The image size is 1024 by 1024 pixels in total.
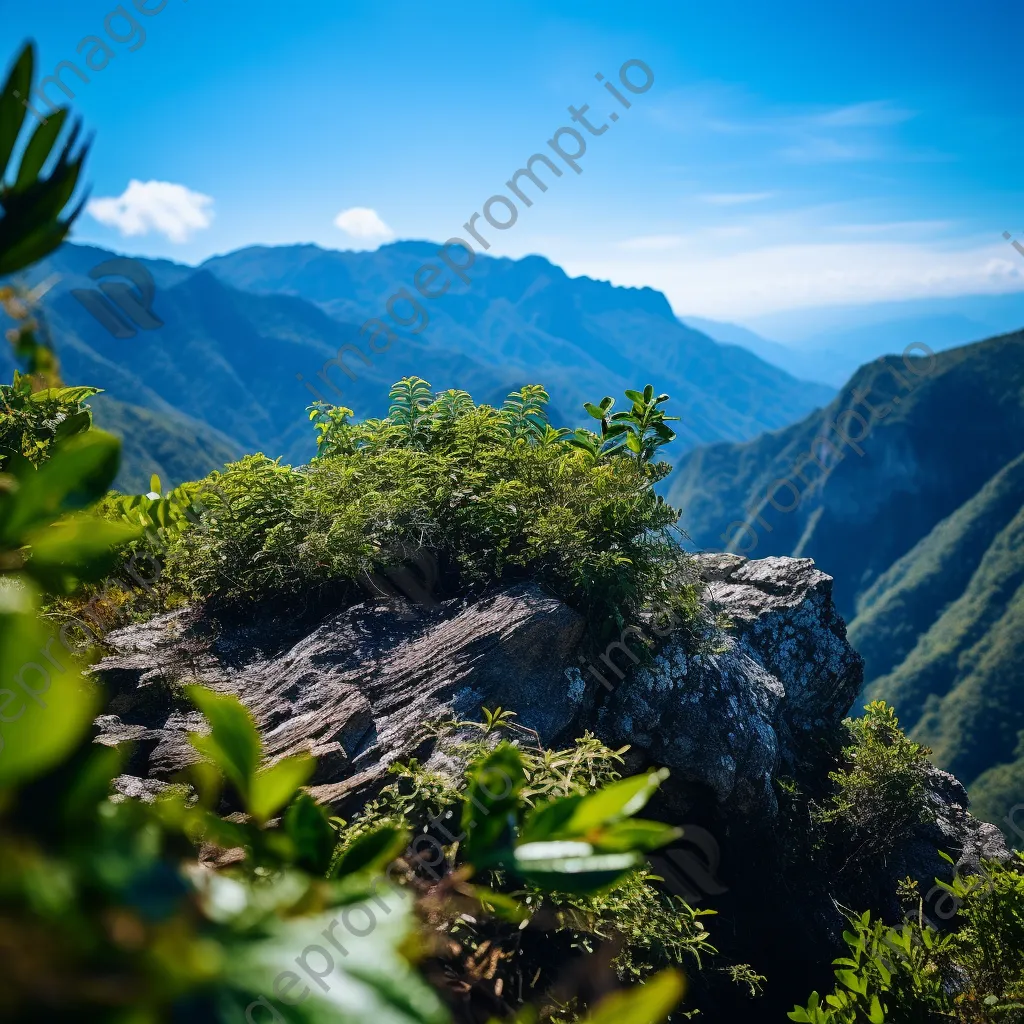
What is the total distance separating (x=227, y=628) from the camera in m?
5.32

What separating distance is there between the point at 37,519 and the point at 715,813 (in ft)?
18.4

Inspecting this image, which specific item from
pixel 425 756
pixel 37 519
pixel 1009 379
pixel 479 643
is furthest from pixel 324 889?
pixel 1009 379

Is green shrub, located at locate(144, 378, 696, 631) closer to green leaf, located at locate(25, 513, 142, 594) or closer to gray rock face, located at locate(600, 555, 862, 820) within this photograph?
gray rock face, located at locate(600, 555, 862, 820)

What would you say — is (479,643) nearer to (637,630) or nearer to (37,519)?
(637,630)

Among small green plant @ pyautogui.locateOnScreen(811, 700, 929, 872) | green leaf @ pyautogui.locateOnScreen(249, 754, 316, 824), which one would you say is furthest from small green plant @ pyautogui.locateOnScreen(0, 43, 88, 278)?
small green plant @ pyautogui.locateOnScreen(811, 700, 929, 872)

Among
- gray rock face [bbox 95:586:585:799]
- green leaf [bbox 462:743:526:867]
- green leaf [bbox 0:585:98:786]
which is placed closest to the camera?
green leaf [bbox 0:585:98:786]

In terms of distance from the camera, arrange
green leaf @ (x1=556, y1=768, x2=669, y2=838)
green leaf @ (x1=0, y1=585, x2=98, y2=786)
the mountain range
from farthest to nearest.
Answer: the mountain range, green leaf @ (x1=556, y1=768, x2=669, y2=838), green leaf @ (x1=0, y1=585, x2=98, y2=786)

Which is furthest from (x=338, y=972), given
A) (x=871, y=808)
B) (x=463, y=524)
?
(x=871, y=808)

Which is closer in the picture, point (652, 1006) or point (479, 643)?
point (652, 1006)

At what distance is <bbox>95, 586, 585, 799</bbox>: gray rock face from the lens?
4.28 m

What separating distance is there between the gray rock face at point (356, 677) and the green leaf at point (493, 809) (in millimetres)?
2992

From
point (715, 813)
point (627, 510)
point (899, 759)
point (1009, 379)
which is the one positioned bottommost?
point (715, 813)

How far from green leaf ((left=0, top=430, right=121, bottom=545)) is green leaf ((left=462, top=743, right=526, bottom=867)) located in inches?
26.4

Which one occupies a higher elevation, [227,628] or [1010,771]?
[227,628]
